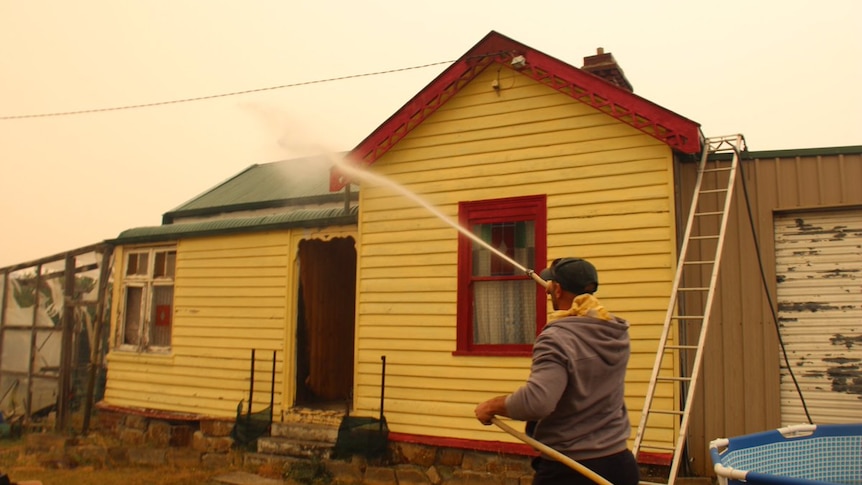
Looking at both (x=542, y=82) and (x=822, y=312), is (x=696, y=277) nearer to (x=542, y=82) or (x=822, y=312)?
(x=822, y=312)

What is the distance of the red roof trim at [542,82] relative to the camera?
7.54m

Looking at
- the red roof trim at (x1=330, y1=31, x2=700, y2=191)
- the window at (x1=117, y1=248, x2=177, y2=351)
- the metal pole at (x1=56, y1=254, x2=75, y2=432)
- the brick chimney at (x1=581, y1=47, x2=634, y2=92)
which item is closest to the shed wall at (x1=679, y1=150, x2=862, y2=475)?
the red roof trim at (x1=330, y1=31, x2=700, y2=191)

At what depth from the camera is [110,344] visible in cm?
1295

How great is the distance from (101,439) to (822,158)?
11427 millimetres

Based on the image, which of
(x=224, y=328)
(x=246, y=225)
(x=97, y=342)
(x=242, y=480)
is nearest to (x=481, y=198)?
(x=246, y=225)

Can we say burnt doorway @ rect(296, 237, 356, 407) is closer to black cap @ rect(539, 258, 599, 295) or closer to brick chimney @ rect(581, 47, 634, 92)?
brick chimney @ rect(581, 47, 634, 92)

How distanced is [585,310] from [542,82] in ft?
18.1

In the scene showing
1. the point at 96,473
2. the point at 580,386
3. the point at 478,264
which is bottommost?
the point at 96,473

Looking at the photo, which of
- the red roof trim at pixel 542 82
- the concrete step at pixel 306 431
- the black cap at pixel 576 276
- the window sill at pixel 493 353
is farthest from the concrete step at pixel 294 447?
the black cap at pixel 576 276

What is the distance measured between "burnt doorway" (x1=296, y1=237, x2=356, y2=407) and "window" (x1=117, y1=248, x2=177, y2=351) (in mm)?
2645

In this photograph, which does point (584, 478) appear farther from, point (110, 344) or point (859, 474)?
point (110, 344)

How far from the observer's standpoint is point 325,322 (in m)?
11.9

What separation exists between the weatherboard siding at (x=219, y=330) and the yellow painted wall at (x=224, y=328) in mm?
16

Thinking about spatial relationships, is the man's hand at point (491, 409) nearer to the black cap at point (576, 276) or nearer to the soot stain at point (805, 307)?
the black cap at point (576, 276)
